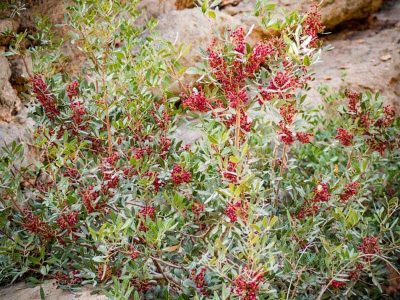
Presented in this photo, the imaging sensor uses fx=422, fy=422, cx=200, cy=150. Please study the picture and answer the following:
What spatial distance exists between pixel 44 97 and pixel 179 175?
2.86 feet

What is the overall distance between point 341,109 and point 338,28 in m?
3.10

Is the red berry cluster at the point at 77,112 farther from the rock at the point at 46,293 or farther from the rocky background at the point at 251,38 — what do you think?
the rock at the point at 46,293

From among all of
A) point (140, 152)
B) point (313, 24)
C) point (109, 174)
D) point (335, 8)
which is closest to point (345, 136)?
point (313, 24)

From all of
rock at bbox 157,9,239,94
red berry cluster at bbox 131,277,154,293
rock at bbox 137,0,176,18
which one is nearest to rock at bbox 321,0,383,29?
rock at bbox 157,9,239,94

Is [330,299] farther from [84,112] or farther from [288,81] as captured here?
[84,112]

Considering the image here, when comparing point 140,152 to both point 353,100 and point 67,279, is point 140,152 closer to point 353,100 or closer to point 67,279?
point 67,279

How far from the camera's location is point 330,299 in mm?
2375

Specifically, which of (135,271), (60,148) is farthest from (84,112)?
(135,271)

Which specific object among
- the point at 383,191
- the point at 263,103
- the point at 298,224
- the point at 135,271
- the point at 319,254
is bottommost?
the point at 383,191

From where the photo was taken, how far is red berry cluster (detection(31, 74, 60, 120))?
2244 mm

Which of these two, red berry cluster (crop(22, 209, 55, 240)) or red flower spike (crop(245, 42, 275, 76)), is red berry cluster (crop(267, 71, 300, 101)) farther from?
red berry cluster (crop(22, 209, 55, 240))

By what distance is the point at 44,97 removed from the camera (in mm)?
2279

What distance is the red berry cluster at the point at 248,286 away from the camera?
1603mm

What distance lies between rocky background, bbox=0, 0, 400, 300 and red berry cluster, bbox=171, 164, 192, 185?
0.98 meters
